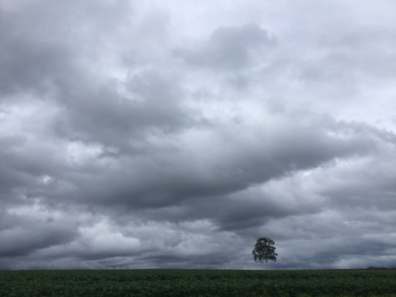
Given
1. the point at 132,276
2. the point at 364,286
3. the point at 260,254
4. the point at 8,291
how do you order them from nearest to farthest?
1. the point at 8,291
2. the point at 364,286
3. the point at 132,276
4. the point at 260,254

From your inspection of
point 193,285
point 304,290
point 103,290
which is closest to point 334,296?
point 304,290

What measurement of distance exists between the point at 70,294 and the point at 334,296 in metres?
24.7

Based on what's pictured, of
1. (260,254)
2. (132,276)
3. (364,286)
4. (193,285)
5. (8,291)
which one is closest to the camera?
(8,291)

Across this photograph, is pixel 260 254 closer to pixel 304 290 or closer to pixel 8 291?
pixel 304 290

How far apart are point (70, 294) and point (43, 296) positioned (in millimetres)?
2405

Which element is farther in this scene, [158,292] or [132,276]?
[132,276]

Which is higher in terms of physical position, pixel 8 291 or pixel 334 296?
pixel 8 291

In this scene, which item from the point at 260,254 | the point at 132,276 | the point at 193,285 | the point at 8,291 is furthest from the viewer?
the point at 260,254

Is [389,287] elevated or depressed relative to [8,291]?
depressed

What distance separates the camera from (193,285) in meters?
29.8

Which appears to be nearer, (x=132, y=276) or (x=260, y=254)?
(x=132, y=276)

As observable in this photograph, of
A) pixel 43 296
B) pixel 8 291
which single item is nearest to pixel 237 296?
pixel 43 296

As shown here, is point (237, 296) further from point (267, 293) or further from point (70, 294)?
point (70, 294)

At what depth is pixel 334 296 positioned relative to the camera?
96.6ft
